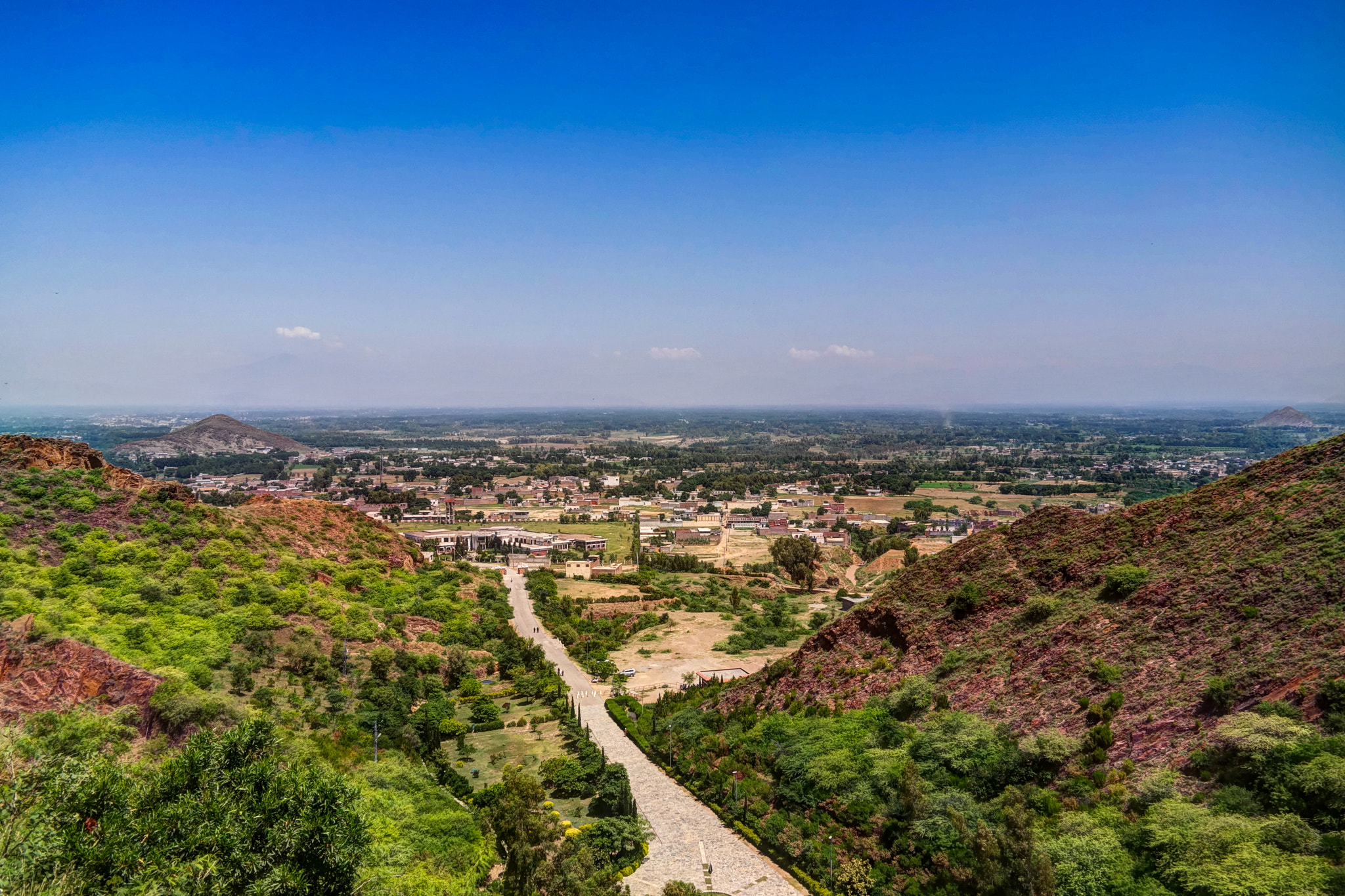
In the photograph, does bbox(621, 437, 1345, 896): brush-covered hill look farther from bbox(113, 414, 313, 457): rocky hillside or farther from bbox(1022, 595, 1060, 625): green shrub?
bbox(113, 414, 313, 457): rocky hillside

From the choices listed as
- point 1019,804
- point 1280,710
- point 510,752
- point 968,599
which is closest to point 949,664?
point 968,599

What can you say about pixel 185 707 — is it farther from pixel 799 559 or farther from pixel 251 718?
pixel 799 559

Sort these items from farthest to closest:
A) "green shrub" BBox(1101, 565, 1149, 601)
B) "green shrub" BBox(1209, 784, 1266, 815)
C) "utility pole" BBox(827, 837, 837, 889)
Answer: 1. "green shrub" BBox(1101, 565, 1149, 601)
2. "utility pole" BBox(827, 837, 837, 889)
3. "green shrub" BBox(1209, 784, 1266, 815)

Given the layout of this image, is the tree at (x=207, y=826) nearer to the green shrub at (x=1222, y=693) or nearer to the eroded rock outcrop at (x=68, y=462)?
the green shrub at (x=1222, y=693)

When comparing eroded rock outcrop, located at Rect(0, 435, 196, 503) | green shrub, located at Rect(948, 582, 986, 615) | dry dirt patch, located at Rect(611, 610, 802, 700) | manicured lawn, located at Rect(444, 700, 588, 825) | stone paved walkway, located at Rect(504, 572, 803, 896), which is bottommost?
dry dirt patch, located at Rect(611, 610, 802, 700)

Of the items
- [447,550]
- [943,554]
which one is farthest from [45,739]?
[447,550]

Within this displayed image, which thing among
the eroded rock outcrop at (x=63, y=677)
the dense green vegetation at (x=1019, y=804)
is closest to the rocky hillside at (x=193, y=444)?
the eroded rock outcrop at (x=63, y=677)

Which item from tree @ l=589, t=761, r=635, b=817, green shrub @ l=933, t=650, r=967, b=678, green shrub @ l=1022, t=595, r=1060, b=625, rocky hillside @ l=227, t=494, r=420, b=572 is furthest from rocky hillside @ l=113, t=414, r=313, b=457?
green shrub @ l=1022, t=595, r=1060, b=625

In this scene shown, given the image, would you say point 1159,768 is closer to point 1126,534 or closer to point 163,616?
point 1126,534
